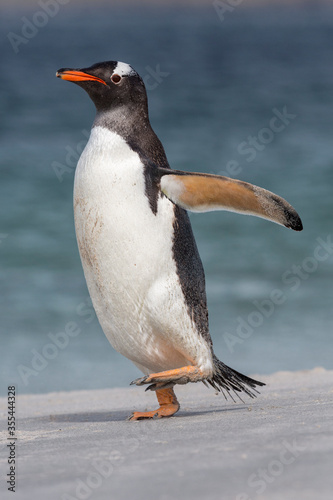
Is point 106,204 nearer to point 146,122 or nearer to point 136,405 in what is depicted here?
point 146,122

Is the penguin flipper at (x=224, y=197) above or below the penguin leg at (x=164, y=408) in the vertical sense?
above

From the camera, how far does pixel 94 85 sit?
11.6ft

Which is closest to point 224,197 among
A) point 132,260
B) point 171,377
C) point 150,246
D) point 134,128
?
point 150,246

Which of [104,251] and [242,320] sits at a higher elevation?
[242,320]

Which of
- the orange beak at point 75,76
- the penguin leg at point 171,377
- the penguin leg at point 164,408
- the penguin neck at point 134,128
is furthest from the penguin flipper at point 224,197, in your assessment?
the penguin leg at point 164,408

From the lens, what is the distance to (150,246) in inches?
129

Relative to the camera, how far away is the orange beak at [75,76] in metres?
3.52

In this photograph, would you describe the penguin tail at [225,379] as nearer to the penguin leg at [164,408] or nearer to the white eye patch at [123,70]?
the penguin leg at [164,408]


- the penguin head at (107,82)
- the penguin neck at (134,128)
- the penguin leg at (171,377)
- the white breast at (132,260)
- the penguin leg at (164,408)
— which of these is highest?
the penguin head at (107,82)

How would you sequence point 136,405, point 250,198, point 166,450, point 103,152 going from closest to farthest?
point 166,450
point 250,198
point 103,152
point 136,405

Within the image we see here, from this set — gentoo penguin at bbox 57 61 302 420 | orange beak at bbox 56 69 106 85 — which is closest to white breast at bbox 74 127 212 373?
gentoo penguin at bbox 57 61 302 420

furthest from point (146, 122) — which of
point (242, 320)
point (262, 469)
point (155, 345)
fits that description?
point (242, 320)

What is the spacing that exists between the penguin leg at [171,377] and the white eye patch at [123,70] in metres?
1.56

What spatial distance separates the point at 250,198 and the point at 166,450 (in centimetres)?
155
